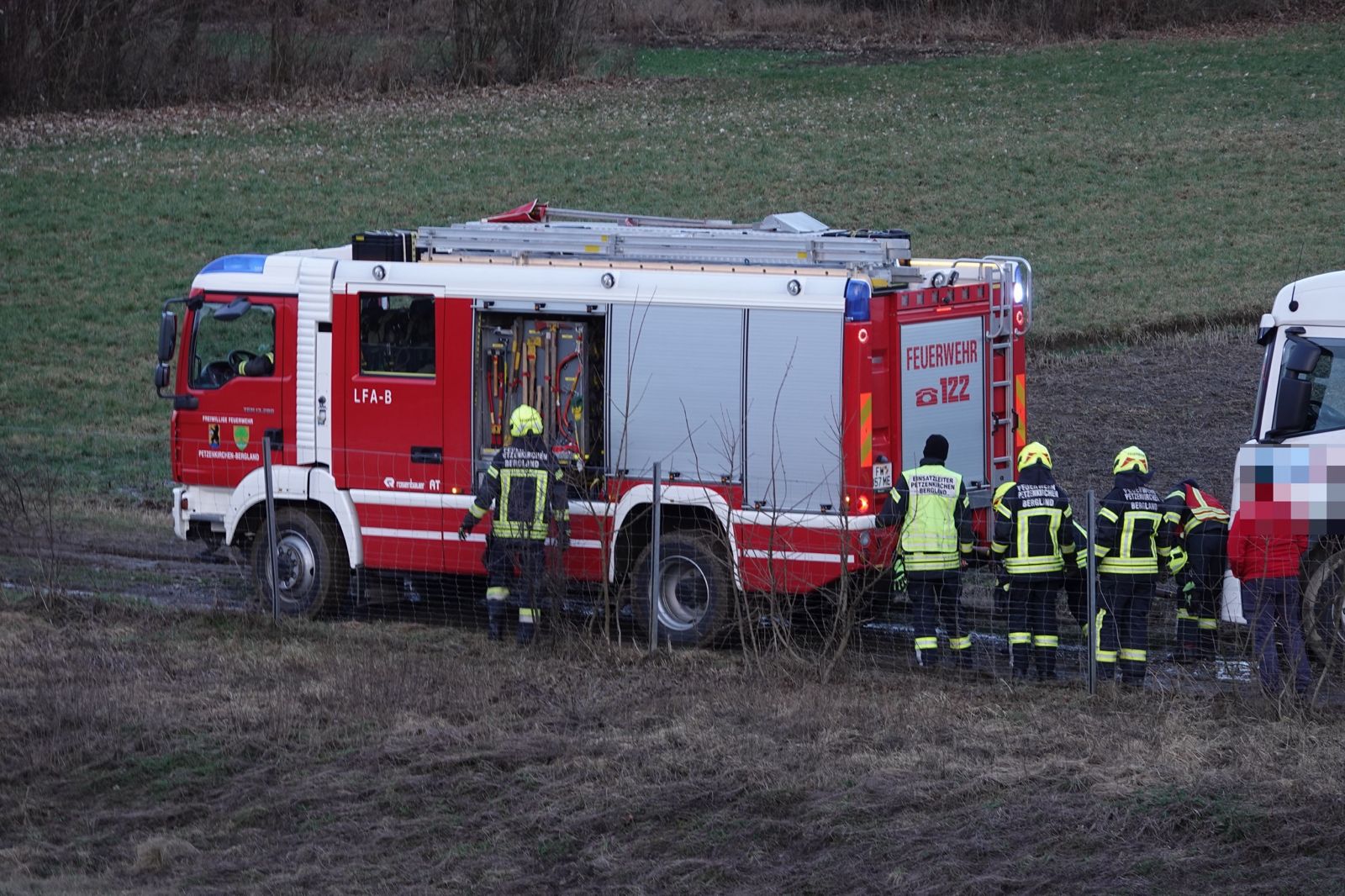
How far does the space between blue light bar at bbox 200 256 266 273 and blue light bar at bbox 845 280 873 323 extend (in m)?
4.45

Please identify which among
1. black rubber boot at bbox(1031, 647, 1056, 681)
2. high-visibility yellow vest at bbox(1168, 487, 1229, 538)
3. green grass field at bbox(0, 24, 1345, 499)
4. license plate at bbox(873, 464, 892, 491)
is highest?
green grass field at bbox(0, 24, 1345, 499)

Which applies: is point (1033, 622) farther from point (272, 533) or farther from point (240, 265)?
point (240, 265)

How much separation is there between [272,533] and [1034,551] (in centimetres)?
509

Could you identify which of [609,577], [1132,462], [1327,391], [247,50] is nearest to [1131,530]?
[1132,462]

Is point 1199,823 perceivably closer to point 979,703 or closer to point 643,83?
point 979,703

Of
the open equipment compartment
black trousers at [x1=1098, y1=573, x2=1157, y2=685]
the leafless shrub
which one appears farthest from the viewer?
the leafless shrub

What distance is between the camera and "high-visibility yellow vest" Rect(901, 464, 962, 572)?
10.3 m

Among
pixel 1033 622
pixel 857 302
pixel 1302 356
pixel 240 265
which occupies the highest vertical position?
pixel 240 265

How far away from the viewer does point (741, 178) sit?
3123cm

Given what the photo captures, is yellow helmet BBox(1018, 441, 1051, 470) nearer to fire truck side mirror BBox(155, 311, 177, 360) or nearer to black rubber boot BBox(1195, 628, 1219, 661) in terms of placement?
black rubber boot BBox(1195, 628, 1219, 661)

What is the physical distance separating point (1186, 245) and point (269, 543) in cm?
1882

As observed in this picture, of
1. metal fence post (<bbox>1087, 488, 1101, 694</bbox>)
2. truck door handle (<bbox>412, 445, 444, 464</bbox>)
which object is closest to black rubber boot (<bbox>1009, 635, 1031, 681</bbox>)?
metal fence post (<bbox>1087, 488, 1101, 694</bbox>)

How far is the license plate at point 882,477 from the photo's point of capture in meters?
10.8

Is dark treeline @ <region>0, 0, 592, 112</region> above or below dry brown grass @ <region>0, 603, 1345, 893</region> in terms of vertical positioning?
above
